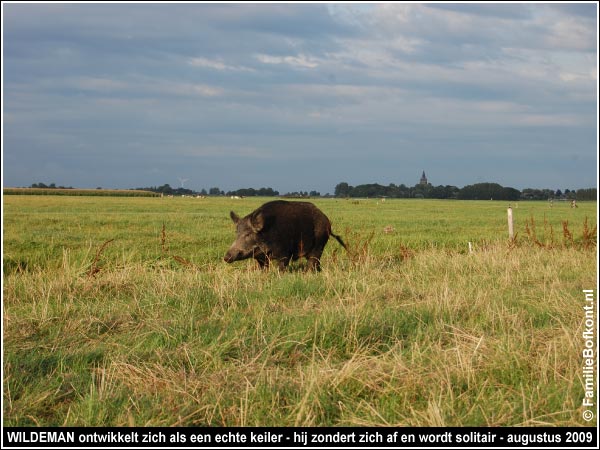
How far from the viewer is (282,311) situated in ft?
23.3

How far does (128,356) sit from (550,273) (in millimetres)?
6586

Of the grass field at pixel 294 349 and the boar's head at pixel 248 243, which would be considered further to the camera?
the boar's head at pixel 248 243

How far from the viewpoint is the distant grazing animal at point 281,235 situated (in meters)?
11.2

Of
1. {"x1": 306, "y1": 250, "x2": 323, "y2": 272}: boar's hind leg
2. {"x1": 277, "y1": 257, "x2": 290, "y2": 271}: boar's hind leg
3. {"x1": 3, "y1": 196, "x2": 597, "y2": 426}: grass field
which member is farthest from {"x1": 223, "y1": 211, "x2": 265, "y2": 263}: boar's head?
{"x1": 3, "y1": 196, "x2": 597, "y2": 426}: grass field
